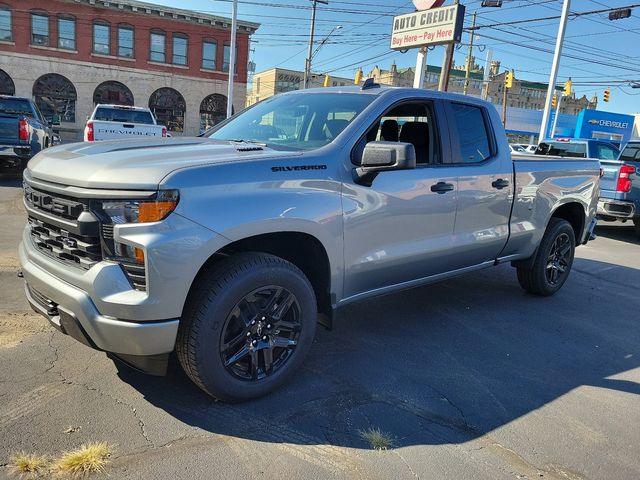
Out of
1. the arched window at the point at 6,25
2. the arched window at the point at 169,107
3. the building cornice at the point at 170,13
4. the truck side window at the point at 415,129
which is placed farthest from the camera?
the arched window at the point at 169,107

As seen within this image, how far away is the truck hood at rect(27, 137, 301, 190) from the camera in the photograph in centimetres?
261

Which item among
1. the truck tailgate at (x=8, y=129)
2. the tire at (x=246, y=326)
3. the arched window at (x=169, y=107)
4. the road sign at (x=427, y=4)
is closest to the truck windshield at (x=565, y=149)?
the road sign at (x=427, y=4)

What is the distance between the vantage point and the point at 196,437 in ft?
9.12

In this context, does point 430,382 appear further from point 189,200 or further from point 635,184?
point 635,184

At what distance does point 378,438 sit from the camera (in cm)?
284

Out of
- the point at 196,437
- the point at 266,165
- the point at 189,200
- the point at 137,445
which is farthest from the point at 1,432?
the point at 266,165

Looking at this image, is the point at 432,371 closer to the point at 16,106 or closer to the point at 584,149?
the point at 584,149

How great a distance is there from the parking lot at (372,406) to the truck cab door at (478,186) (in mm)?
755

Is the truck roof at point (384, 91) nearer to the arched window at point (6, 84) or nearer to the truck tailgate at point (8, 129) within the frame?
the truck tailgate at point (8, 129)

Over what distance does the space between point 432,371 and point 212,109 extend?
3718 centimetres

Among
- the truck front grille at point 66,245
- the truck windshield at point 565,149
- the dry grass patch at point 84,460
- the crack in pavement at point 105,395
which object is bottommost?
the crack in pavement at point 105,395

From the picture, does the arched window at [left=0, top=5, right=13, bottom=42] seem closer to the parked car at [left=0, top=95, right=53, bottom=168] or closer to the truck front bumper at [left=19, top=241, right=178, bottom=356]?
the parked car at [left=0, top=95, right=53, bottom=168]

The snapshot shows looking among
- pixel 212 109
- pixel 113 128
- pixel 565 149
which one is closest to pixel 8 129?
pixel 113 128

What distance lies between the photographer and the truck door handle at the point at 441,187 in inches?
155
